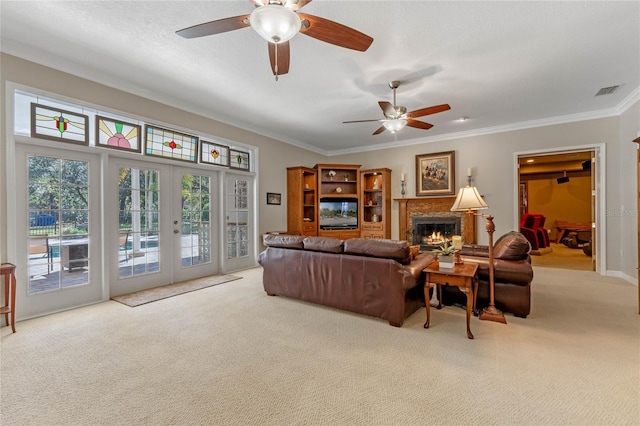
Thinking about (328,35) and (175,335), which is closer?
(328,35)

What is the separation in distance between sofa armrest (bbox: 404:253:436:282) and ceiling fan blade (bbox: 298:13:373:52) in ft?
6.54

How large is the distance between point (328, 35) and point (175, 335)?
2861mm

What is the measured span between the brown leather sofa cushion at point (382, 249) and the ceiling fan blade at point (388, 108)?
1.70m

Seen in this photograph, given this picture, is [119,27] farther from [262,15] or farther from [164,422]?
[164,422]

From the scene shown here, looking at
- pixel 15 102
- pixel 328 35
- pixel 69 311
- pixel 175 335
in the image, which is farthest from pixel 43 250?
pixel 328 35

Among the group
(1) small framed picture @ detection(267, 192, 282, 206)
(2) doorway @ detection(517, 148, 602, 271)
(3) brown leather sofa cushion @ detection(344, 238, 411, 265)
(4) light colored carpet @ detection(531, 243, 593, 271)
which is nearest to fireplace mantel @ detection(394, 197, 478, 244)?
(4) light colored carpet @ detection(531, 243, 593, 271)

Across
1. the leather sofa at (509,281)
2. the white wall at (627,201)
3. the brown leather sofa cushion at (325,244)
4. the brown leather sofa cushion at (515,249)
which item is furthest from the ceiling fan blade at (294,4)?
the white wall at (627,201)

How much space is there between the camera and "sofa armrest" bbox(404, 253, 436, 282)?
2.75 m

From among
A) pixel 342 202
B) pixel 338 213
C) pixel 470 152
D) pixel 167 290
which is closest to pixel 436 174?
pixel 470 152

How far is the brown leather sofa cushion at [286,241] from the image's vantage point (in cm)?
346

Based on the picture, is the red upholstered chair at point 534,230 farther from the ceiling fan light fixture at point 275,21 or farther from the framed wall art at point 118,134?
the framed wall art at point 118,134

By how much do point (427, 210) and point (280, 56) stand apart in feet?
16.7

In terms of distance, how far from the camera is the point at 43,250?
124 inches

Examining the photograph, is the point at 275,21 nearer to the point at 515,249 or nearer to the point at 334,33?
the point at 334,33
